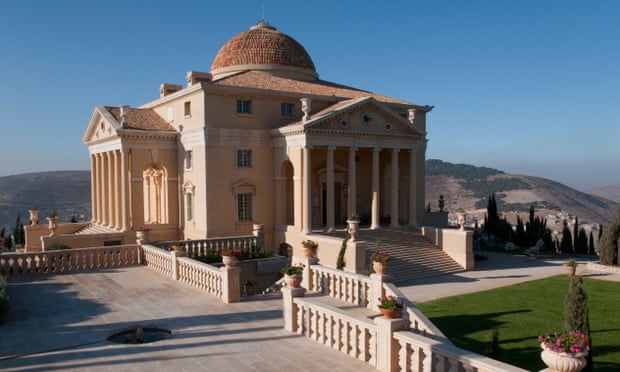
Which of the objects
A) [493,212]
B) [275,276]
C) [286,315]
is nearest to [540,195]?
[493,212]

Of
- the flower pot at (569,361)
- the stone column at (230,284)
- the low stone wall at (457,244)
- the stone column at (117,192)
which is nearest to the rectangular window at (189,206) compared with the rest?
the stone column at (117,192)

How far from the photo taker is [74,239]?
32500 mm

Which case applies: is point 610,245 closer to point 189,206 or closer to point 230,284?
point 230,284

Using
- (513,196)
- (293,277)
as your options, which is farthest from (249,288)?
(513,196)

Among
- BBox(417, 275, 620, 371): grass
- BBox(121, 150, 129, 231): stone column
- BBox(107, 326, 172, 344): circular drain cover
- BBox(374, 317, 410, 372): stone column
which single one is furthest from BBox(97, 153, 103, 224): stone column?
BBox(374, 317, 410, 372): stone column

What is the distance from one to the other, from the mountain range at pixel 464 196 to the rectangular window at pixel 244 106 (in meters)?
85.7

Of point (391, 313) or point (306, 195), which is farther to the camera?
point (306, 195)

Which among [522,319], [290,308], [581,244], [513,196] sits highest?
[290,308]

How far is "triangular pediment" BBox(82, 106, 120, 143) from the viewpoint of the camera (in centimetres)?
3678

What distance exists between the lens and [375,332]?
10289 mm

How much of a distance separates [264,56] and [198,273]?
90.8ft

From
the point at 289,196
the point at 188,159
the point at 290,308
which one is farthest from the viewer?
the point at 289,196

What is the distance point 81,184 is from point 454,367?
519ft

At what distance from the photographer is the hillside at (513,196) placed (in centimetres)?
13538
